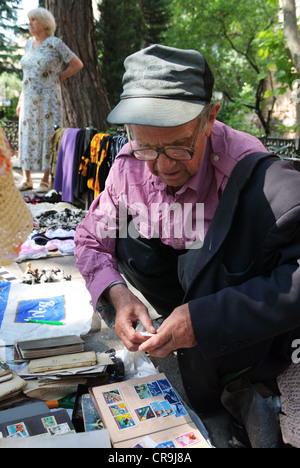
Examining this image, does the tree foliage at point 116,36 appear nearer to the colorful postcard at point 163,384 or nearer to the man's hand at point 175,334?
the colorful postcard at point 163,384

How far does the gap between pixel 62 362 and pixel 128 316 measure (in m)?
0.42

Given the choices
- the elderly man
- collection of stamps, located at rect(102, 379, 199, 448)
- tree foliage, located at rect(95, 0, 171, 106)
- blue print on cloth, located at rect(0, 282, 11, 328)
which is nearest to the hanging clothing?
blue print on cloth, located at rect(0, 282, 11, 328)

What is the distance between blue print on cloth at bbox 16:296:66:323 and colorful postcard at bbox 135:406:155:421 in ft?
2.96

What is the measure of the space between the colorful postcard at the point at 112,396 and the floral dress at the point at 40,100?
4.01 m

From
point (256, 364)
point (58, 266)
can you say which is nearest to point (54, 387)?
point (256, 364)

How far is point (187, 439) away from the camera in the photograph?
1.35 meters

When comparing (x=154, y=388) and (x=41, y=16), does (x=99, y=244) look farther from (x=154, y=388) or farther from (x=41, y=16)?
(x=41, y=16)

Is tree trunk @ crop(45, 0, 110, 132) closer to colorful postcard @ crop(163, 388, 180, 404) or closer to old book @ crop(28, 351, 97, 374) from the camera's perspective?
old book @ crop(28, 351, 97, 374)

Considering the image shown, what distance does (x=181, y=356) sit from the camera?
1.51 m

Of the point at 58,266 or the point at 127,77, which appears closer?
the point at 127,77

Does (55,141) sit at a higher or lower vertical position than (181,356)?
higher

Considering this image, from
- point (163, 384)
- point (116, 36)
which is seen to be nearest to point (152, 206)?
point (163, 384)

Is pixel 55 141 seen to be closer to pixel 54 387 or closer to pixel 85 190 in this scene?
pixel 85 190

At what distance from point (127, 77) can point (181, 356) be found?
103 centimetres
